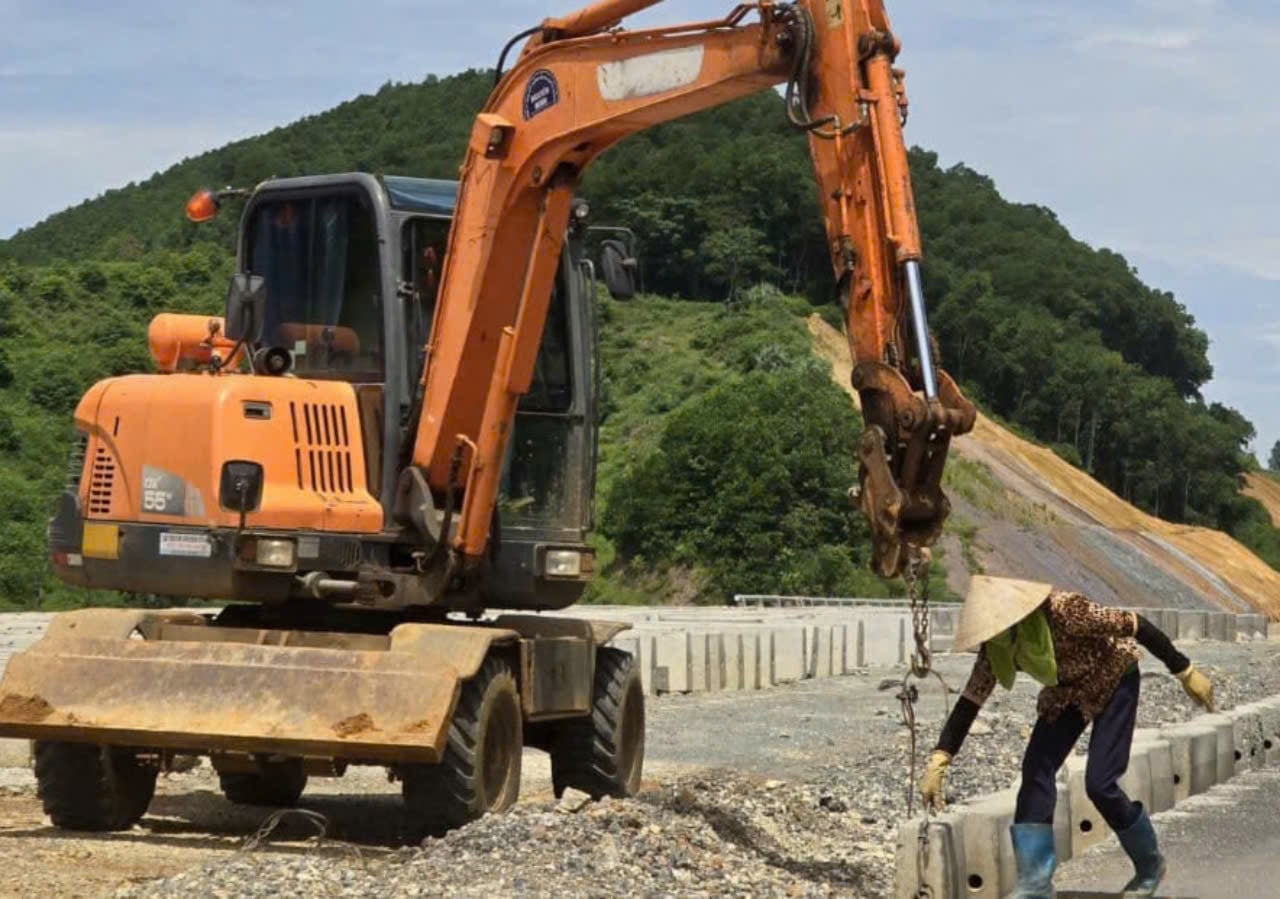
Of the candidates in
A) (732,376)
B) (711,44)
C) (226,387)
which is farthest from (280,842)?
(732,376)

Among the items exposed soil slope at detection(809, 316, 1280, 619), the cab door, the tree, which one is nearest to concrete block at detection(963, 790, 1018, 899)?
the cab door

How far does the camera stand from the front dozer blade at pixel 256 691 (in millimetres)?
11914

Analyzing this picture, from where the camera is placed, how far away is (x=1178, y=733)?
16016 mm

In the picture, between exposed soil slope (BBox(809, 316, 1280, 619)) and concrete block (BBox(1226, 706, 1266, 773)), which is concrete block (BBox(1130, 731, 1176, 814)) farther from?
exposed soil slope (BBox(809, 316, 1280, 619))

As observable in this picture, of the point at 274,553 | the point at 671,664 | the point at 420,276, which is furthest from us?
the point at 671,664

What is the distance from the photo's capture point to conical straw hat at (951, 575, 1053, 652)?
9.82 m

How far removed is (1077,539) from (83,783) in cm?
7663

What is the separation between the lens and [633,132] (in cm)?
1277

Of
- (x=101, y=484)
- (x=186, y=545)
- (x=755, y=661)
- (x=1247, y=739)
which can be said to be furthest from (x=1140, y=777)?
(x=755, y=661)

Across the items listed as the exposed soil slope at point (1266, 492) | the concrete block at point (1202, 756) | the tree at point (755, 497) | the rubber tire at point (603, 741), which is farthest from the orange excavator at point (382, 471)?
the exposed soil slope at point (1266, 492)

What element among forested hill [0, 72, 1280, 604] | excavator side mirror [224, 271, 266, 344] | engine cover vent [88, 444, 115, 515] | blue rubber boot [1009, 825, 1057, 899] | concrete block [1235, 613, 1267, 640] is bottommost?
concrete block [1235, 613, 1267, 640]

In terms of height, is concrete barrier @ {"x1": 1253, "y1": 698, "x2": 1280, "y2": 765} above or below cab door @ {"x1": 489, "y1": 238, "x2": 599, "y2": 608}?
below

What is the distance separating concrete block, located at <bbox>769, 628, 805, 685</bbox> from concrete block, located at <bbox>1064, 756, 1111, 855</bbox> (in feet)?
56.2

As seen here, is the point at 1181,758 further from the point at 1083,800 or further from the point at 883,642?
the point at 883,642
